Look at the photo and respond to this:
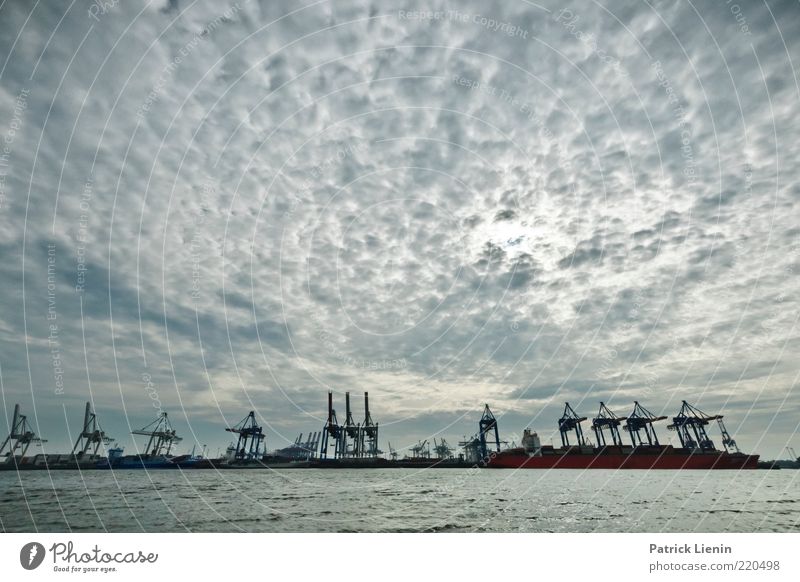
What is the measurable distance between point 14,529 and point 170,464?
152 metres

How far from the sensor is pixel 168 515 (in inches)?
968

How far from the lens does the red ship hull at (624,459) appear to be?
98.1 meters

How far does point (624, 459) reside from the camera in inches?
3917

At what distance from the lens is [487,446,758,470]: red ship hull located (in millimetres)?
98094

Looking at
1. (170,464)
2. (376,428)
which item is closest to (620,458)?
(376,428)
